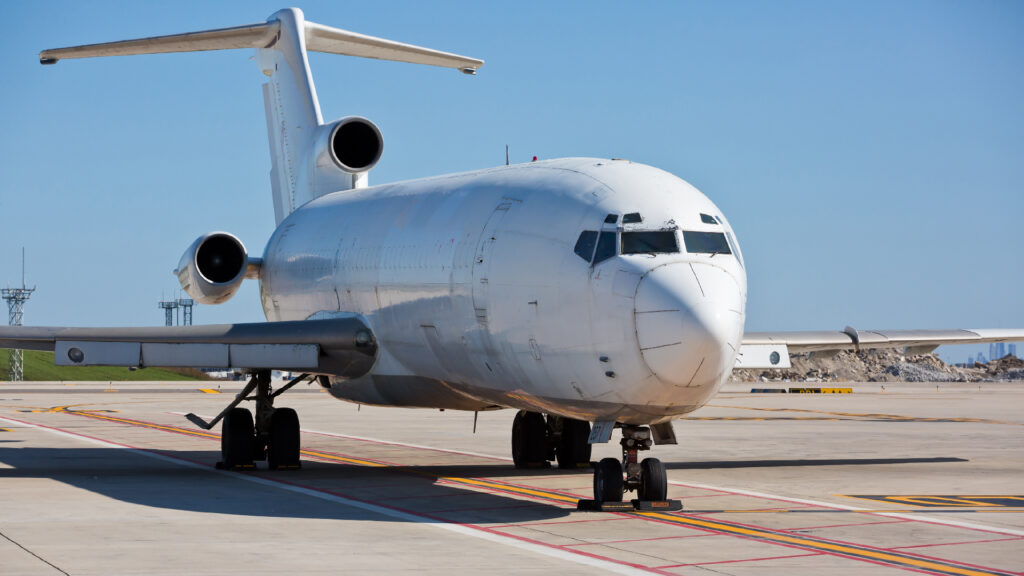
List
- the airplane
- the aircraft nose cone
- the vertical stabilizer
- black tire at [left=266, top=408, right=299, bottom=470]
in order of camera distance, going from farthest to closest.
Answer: the vertical stabilizer < black tire at [left=266, top=408, right=299, bottom=470] < the airplane < the aircraft nose cone

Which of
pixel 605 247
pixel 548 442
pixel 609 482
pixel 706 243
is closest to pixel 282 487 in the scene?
pixel 548 442

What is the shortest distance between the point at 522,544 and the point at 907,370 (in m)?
103

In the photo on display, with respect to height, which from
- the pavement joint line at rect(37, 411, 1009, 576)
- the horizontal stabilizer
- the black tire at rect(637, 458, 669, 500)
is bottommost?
the pavement joint line at rect(37, 411, 1009, 576)

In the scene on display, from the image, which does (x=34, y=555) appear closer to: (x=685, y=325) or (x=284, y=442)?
(x=685, y=325)

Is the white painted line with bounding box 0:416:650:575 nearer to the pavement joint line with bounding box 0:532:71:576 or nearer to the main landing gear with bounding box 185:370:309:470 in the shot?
the main landing gear with bounding box 185:370:309:470

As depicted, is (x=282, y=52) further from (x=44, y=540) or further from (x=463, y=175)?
(x=44, y=540)

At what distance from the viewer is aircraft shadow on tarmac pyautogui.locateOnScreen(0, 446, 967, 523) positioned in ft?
Answer: 47.2

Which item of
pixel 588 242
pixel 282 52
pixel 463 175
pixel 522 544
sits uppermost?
pixel 282 52

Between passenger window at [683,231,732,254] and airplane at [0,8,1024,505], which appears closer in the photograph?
airplane at [0,8,1024,505]

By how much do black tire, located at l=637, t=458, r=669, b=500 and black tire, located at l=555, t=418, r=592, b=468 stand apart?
6.08 m

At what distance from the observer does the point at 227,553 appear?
11.0 m

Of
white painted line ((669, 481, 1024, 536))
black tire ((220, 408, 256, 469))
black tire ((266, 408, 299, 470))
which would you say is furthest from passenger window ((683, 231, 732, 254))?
black tire ((220, 408, 256, 469))

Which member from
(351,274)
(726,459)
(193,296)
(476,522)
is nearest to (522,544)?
(476,522)

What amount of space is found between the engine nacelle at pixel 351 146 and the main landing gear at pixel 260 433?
6.57m
